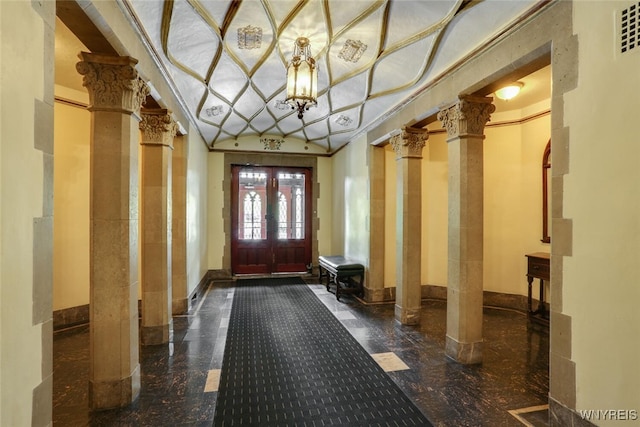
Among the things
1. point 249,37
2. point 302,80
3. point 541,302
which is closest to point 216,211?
point 249,37

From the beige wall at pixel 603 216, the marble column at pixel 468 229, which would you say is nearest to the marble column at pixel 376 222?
the marble column at pixel 468 229

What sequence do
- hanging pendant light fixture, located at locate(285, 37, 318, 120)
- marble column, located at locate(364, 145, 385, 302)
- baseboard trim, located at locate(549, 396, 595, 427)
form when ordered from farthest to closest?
marble column, located at locate(364, 145, 385, 302) → hanging pendant light fixture, located at locate(285, 37, 318, 120) → baseboard trim, located at locate(549, 396, 595, 427)

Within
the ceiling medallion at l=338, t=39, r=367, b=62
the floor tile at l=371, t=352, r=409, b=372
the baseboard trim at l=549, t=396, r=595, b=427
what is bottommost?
the floor tile at l=371, t=352, r=409, b=372

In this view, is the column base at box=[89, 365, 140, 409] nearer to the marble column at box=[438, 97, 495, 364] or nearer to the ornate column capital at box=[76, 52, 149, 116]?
the ornate column capital at box=[76, 52, 149, 116]

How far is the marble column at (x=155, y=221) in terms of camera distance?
10.8 ft

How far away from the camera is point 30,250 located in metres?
1.25

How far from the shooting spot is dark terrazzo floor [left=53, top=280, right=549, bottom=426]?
7.15 feet

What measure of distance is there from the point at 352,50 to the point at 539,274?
3.69 m

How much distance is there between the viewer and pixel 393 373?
2.77m

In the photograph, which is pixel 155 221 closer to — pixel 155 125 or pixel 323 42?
pixel 155 125

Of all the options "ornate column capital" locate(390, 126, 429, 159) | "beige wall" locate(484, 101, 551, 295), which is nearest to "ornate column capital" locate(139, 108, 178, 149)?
"ornate column capital" locate(390, 126, 429, 159)

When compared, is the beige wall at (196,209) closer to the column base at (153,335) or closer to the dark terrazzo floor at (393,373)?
the dark terrazzo floor at (393,373)

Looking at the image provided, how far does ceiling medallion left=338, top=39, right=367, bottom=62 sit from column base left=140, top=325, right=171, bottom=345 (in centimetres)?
359

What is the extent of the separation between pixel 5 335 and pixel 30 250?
324mm
